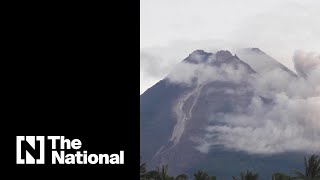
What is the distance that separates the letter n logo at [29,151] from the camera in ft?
45.0

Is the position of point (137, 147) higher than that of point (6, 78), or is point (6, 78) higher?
point (6, 78)

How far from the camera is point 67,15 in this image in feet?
46.7

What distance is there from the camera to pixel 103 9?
14.4 metres

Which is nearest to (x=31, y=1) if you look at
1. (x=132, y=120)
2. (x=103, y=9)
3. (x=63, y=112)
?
(x=103, y=9)

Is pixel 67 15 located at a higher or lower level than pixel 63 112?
higher

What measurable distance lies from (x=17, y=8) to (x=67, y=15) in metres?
1.09

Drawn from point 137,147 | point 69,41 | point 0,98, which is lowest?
point 137,147

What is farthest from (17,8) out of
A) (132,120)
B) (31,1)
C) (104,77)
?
(132,120)

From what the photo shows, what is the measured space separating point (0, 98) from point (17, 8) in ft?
6.56

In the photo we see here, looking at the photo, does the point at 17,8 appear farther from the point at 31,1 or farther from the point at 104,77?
the point at 104,77

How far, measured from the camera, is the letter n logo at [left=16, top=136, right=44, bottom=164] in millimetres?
13703

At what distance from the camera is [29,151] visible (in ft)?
45.0

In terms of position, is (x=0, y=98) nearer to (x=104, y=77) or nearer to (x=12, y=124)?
(x=12, y=124)

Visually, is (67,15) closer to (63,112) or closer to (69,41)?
(69,41)
